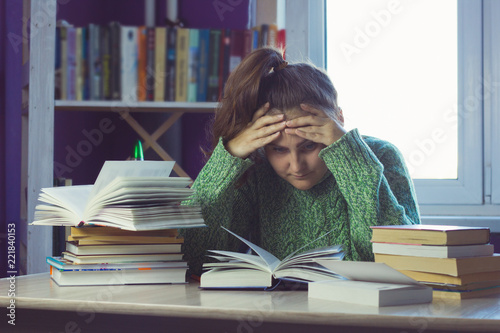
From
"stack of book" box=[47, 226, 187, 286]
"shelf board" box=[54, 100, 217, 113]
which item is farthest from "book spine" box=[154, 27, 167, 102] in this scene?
"stack of book" box=[47, 226, 187, 286]

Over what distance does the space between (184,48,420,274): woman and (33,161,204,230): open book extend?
0.22 m

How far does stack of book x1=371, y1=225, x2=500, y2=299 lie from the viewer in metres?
0.89

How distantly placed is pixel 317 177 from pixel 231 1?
3.36 ft

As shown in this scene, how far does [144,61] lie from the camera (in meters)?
1.84

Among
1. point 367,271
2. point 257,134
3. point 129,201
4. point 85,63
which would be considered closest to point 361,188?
point 257,134

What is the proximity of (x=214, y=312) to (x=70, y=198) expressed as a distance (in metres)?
0.49

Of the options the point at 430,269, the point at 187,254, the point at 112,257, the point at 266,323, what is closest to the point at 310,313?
the point at 266,323

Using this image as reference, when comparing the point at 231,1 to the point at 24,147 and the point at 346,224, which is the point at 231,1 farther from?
the point at 346,224

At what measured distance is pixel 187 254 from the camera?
4.21 feet

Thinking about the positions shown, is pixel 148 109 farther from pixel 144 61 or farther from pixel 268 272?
pixel 268 272

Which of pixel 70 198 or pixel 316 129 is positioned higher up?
pixel 316 129

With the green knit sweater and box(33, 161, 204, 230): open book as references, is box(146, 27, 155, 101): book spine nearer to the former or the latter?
the green knit sweater

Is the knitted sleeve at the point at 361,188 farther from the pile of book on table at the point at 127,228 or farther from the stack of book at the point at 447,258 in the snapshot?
the pile of book on table at the point at 127,228

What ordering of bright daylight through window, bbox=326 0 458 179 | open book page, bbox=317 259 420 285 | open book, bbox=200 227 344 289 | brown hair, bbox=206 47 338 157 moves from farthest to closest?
bright daylight through window, bbox=326 0 458 179 → brown hair, bbox=206 47 338 157 → open book, bbox=200 227 344 289 → open book page, bbox=317 259 420 285
